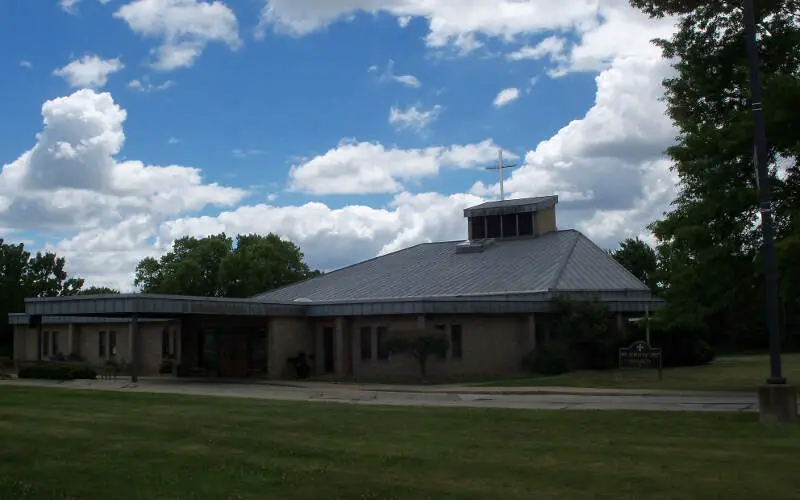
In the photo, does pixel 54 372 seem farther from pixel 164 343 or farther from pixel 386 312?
pixel 386 312

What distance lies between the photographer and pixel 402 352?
3575 cm

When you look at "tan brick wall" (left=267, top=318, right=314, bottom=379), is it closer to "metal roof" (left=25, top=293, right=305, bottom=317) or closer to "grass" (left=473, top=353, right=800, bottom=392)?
"metal roof" (left=25, top=293, right=305, bottom=317)

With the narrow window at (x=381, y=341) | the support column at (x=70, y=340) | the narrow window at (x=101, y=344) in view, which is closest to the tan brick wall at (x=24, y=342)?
the support column at (x=70, y=340)

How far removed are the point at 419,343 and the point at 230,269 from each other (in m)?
50.6

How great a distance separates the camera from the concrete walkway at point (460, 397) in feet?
70.4

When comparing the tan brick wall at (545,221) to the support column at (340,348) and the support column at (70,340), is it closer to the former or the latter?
the support column at (340,348)

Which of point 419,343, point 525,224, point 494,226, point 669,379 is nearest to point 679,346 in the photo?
point 669,379

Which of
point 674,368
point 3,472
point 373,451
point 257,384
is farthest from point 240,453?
point 674,368

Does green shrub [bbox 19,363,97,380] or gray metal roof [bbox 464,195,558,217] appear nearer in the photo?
green shrub [bbox 19,363,97,380]

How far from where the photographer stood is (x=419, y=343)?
34500mm

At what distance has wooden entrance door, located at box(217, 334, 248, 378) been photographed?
40.6 meters

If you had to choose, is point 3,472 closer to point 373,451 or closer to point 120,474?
point 120,474

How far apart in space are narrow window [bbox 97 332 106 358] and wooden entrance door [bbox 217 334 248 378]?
10562mm

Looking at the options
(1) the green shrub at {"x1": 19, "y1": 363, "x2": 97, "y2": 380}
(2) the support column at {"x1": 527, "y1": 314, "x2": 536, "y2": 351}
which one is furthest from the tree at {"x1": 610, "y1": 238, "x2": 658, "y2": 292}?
(1) the green shrub at {"x1": 19, "y1": 363, "x2": 97, "y2": 380}
